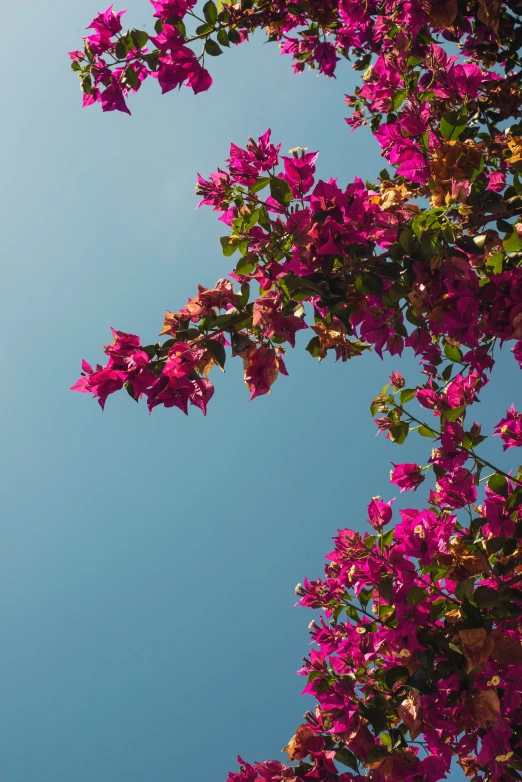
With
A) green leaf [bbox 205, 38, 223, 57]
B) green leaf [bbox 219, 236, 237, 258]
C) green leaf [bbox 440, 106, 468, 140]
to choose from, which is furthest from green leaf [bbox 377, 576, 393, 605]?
green leaf [bbox 205, 38, 223, 57]

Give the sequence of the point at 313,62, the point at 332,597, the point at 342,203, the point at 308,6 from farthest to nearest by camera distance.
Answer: the point at 313,62 < the point at 308,6 < the point at 332,597 < the point at 342,203

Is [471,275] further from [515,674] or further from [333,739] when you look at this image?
[333,739]

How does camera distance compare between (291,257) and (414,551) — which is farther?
(414,551)

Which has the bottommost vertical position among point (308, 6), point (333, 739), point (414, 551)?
point (333, 739)

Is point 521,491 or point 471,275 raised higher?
point 471,275

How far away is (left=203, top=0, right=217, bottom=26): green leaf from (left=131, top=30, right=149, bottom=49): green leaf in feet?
0.95

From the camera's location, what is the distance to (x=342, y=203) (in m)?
1.88

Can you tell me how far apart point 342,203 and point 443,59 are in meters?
1.33

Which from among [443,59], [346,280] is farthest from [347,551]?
[443,59]

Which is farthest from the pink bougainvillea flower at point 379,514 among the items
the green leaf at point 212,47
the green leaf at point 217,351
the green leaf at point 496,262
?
the green leaf at point 212,47

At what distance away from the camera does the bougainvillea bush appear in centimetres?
186

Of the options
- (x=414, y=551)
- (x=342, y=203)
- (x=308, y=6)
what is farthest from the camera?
(x=308, y=6)

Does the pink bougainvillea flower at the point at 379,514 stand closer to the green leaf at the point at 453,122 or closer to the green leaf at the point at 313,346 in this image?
the green leaf at the point at 313,346

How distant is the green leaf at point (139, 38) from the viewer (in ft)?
8.25
